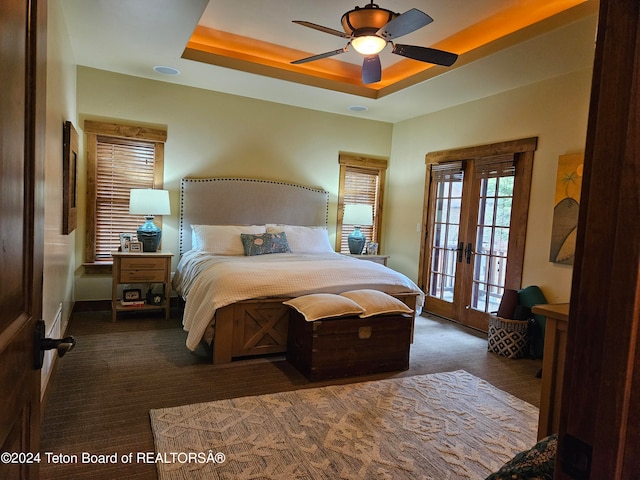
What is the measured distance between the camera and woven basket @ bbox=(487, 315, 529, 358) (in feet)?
12.5

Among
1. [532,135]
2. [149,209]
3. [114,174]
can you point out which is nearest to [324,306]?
[149,209]

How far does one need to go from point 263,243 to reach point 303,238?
Answer: 0.67m

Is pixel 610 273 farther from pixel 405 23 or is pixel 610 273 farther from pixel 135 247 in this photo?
pixel 135 247

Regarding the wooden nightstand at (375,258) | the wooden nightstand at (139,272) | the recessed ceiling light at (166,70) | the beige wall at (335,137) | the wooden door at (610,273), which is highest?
the recessed ceiling light at (166,70)

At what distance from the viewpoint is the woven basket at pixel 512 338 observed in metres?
3.82

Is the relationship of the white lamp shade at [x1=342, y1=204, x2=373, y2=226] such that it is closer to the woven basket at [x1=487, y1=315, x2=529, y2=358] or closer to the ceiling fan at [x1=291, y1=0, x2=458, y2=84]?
the woven basket at [x1=487, y1=315, x2=529, y2=358]

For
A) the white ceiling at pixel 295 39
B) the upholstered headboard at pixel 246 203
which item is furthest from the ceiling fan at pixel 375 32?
the upholstered headboard at pixel 246 203

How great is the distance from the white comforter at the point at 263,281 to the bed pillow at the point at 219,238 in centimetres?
41

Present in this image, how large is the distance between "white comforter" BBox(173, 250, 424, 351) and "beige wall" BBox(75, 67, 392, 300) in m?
1.44

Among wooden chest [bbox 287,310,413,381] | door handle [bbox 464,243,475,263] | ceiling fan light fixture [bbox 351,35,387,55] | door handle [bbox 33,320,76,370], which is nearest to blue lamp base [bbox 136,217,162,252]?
wooden chest [bbox 287,310,413,381]

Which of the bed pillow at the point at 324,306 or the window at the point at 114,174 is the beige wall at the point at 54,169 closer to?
the window at the point at 114,174

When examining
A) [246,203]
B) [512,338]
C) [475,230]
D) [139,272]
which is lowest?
[512,338]

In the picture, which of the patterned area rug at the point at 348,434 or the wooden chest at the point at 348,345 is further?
the wooden chest at the point at 348,345

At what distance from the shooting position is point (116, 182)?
482 centimetres
